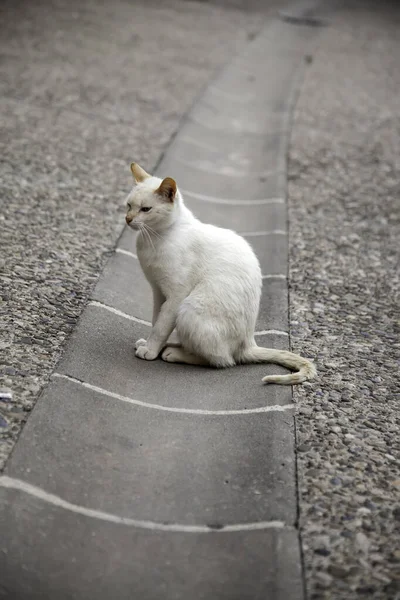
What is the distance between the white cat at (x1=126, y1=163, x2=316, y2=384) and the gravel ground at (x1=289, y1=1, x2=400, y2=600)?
0.46 meters

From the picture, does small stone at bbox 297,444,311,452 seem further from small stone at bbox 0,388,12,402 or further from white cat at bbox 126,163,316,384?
small stone at bbox 0,388,12,402

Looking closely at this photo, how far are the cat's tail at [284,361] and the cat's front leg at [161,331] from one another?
50cm

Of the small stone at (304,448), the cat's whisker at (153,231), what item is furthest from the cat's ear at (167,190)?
the small stone at (304,448)

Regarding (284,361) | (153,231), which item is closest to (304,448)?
(284,361)

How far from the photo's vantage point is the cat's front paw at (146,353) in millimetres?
4480

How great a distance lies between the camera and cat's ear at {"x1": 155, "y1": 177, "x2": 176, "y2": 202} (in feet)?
13.7

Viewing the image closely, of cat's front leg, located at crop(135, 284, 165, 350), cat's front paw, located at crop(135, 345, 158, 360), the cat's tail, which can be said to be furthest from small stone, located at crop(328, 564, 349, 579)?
cat's front leg, located at crop(135, 284, 165, 350)

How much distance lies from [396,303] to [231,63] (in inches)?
317

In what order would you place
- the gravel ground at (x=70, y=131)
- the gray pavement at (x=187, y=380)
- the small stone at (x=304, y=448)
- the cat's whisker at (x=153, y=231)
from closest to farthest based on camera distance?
the gray pavement at (x=187, y=380) → the small stone at (x=304, y=448) → the cat's whisker at (x=153, y=231) → the gravel ground at (x=70, y=131)

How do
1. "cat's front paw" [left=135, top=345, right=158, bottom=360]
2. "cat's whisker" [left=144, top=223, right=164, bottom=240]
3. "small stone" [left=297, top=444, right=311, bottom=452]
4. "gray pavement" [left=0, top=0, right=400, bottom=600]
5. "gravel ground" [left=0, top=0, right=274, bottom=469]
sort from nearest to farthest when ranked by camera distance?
1. "gray pavement" [left=0, top=0, right=400, bottom=600]
2. "small stone" [left=297, top=444, right=311, bottom=452]
3. "cat's whisker" [left=144, top=223, right=164, bottom=240]
4. "cat's front paw" [left=135, top=345, right=158, bottom=360]
5. "gravel ground" [left=0, top=0, right=274, bottom=469]

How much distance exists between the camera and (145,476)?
3.56 metres

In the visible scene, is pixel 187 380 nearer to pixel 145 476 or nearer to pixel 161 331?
pixel 161 331

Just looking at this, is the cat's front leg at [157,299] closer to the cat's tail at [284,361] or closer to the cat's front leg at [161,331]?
the cat's front leg at [161,331]

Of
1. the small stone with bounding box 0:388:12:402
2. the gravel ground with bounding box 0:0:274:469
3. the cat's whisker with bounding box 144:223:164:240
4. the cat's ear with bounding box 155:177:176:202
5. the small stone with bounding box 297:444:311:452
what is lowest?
the gravel ground with bounding box 0:0:274:469
